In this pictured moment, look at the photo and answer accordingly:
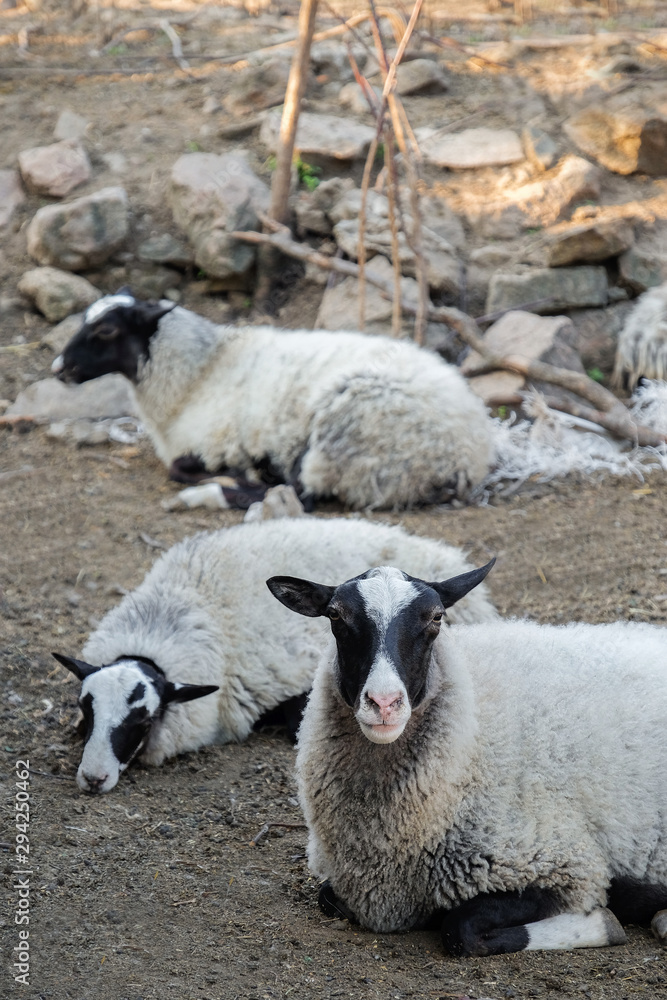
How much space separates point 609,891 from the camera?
3.49m

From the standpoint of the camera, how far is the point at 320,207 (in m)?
11.1

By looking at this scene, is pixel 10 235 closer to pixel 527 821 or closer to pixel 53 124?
pixel 53 124

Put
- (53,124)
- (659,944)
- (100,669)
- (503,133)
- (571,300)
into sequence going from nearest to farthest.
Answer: (659,944), (100,669), (571,300), (503,133), (53,124)

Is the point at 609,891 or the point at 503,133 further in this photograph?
the point at 503,133

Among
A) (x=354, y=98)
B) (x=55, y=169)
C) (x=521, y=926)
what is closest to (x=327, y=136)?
(x=354, y=98)

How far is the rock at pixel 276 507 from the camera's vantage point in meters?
6.89

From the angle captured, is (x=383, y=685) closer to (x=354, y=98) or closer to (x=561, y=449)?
(x=561, y=449)

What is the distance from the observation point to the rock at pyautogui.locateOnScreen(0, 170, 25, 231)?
11914 mm

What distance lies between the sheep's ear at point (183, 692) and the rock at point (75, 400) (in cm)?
511

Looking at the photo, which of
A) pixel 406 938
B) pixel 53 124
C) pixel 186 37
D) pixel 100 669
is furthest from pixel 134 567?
pixel 186 37

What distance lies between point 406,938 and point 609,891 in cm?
72

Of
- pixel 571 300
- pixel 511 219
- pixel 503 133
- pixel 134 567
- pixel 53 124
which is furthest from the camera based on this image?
pixel 53 124

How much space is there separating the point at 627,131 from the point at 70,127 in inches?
264

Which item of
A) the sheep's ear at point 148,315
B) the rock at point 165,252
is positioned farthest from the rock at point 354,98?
the sheep's ear at point 148,315
